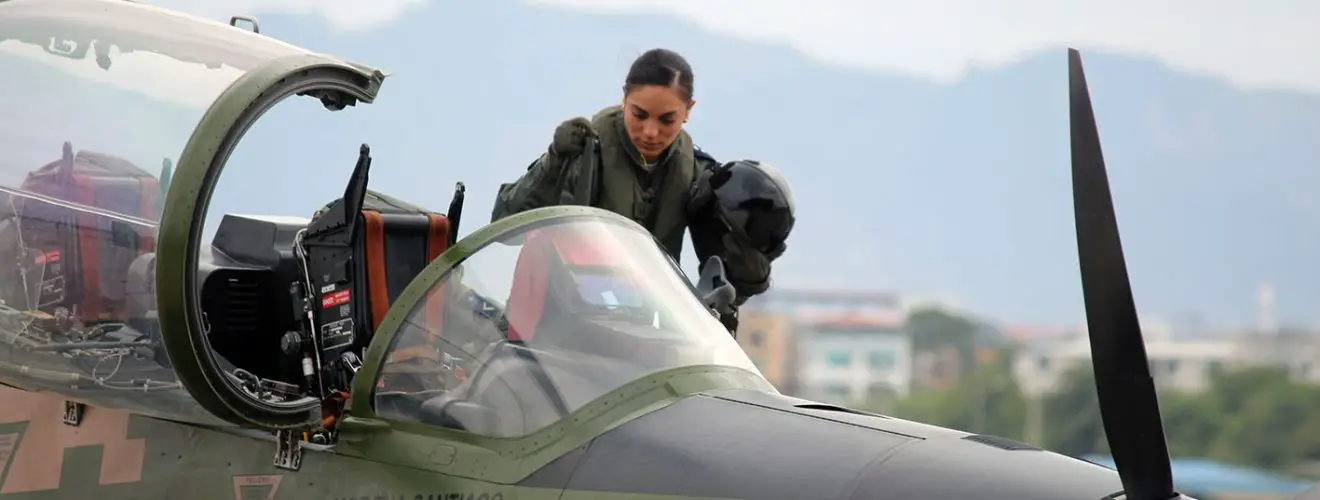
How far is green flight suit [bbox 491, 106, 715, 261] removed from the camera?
7.14 meters

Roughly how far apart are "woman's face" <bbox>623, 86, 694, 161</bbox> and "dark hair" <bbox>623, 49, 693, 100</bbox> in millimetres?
28

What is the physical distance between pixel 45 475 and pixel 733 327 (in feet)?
8.69

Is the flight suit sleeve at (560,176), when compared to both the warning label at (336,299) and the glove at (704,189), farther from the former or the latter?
the warning label at (336,299)

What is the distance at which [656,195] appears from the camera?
7.55 meters

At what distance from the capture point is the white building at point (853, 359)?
84688mm

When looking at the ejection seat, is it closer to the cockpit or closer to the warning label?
the cockpit

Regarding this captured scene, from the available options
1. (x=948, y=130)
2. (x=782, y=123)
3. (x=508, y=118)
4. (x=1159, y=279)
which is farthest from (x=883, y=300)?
(x=948, y=130)

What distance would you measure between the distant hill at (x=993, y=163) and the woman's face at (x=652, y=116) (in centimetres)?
11007

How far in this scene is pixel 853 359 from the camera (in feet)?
292

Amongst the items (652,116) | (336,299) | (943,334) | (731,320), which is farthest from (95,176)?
(943,334)

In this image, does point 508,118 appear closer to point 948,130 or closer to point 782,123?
point 782,123

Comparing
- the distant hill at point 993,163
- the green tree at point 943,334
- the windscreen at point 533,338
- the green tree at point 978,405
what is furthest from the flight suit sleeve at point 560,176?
the distant hill at point 993,163

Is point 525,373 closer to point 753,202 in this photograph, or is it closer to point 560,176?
point 560,176

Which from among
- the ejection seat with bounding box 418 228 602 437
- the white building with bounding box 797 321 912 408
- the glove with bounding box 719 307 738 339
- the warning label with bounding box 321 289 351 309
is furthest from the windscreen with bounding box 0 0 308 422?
the white building with bounding box 797 321 912 408
